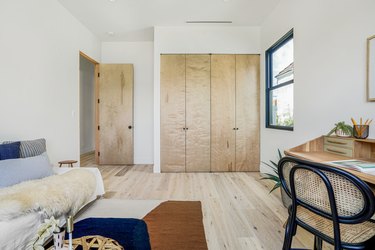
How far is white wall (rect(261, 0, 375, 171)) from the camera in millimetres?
1760

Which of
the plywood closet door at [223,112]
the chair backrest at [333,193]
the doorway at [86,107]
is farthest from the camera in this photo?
the doorway at [86,107]

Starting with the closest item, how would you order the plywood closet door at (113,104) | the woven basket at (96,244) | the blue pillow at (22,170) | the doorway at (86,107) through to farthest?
the woven basket at (96,244)
the blue pillow at (22,170)
the plywood closet door at (113,104)
the doorway at (86,107)

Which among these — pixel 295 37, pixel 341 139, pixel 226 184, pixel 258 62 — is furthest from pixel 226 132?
pixel 341 139

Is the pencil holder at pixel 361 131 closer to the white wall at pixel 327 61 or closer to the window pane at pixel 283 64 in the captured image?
the white wall at pixel 327 61

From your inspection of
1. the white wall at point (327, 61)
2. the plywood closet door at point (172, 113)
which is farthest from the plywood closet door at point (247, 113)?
the plywood closet door at point (172, 113)

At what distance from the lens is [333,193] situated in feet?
2.86

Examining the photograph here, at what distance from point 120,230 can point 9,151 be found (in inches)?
53.9

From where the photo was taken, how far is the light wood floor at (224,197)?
1824mm

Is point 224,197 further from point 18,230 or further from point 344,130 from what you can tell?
point 18,230

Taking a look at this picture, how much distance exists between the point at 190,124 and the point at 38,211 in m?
2.92

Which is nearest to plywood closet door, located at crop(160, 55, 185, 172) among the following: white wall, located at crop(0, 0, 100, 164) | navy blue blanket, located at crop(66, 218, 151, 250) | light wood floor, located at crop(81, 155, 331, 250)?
light wood floor, located at crop(81, 155, 331, 250)

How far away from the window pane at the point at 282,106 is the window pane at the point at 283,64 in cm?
16

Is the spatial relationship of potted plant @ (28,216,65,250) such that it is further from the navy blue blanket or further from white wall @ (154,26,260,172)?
white wall @ (154,26,260,172)

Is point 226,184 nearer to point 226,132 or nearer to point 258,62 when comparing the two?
point 226,132
